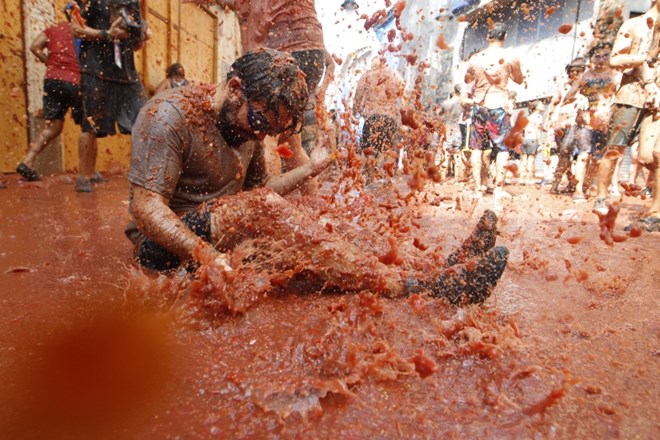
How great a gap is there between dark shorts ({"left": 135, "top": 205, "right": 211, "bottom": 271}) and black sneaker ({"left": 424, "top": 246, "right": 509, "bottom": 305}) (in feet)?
3.14

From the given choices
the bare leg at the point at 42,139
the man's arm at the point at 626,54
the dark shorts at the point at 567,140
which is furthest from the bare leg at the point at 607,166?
the bare leg at the point at 42,139

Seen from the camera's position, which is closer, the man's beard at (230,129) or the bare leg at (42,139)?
the man's beard at (230,129)

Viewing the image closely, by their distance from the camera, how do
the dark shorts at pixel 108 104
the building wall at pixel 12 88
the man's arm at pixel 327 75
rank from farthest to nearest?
the building wall at pixel 12 88, the dark shorts at pixel 108 104, the man's arm at pixel 327 75

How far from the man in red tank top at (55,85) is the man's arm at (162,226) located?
370 cm

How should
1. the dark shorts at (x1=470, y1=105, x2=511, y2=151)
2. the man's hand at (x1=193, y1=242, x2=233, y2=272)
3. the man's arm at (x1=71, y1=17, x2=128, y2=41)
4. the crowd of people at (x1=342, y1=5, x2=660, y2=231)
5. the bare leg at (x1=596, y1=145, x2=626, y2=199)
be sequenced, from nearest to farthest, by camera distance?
the man's hand at (x1=193, y1=242, x2=233, y2=272)
the crowd of people at (x1=342, y1=5, x2=660, y2=231)
the man's arm at (x1=71, y1=17, x2=128, y2=41)
the bare leg at (x1=596, y1=145, x2=626, y2=199)
the dark shorts at (x1=470, y1=105, x2=511, y2=151)

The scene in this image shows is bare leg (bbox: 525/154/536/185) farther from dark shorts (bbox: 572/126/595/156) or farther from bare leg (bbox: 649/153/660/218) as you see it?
bare leg (bbox: 649/153/660/218)

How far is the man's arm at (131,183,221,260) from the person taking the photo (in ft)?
4.78

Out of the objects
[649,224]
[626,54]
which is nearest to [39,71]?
[626,54]

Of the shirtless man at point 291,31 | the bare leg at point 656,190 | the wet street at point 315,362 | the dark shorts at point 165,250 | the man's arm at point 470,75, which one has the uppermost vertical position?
the man's arm at point 470,75

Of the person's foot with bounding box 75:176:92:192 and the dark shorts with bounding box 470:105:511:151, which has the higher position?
the dark shorts with bounding box 470:105:511:151

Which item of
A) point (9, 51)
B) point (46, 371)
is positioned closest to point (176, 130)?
point (46, 371)

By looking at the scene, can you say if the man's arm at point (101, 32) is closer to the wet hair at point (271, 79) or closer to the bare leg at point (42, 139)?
the bare leg at point (42, 139)

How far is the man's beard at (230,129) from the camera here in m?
1.64

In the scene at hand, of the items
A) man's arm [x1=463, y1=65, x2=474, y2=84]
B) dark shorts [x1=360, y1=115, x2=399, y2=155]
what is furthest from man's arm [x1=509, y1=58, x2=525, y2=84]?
dark shorts [x1=360, y1=115, x2=399, y2=155]
